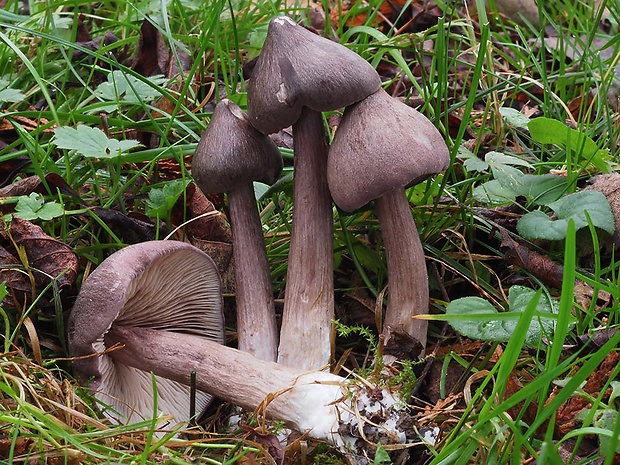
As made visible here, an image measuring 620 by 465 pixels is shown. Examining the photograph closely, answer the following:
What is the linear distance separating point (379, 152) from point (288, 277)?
0.54 meters

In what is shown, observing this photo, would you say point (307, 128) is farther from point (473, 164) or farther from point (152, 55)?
point (152, 55)

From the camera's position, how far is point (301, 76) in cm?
188

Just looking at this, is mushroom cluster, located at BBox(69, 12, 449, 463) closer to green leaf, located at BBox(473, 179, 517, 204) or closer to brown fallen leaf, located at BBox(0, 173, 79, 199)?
green leaf, located at BBox(473, 179, 517, 204)

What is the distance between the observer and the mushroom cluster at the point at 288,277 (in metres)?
1.83

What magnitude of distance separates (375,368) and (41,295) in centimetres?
101

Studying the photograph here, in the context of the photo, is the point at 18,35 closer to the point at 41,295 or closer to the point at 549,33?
the point at 41,295

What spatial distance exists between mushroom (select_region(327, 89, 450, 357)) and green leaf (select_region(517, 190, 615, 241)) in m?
0.36

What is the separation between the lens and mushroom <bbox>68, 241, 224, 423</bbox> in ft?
6.00

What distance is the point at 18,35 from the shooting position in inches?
126

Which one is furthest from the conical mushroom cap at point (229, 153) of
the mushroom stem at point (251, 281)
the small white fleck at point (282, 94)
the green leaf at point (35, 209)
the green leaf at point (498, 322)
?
the green leaf at point (498, 322)

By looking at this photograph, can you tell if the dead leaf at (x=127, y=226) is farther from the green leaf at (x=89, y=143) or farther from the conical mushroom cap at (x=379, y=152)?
the conical mushroom cap at (x=379, y=152)

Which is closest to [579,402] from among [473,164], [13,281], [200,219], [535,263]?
[535,263]

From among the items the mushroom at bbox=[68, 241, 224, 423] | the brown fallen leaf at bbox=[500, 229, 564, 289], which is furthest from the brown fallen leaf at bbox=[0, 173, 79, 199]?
the brown fallen leaf at bbox=[500, 229, 564, 289]

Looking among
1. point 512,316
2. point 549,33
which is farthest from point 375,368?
point 549,33
